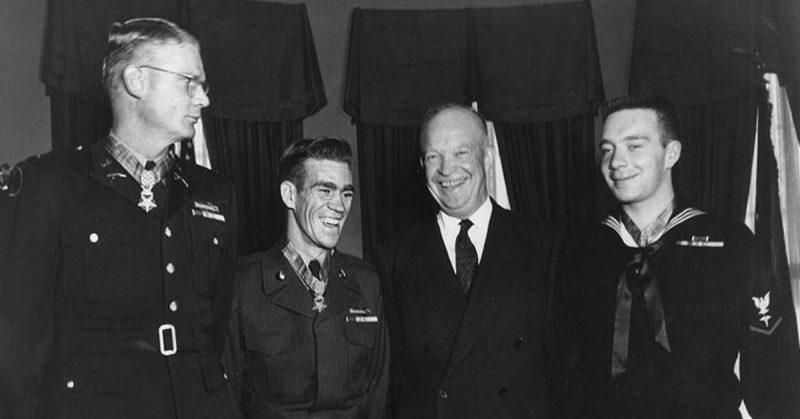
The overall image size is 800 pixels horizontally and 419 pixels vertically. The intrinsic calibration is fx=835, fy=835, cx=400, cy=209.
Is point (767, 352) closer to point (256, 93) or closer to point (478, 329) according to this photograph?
point (478, 329)

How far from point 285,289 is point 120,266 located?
756 mm

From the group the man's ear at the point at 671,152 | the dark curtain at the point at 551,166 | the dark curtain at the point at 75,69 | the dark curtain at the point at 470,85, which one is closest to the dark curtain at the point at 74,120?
the dark curtain at the point at 75,69

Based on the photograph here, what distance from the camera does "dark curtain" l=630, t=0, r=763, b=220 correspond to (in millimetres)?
5539

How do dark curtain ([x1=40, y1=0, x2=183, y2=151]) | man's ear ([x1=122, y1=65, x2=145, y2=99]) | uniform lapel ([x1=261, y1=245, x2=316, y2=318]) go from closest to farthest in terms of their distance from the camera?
man's ear ([x1=122, y1=65, x2=145, y2=99]), uniform lapel ([x1=261, y1=245, x2=316, y2=318]), dark curtain ([x1=40, y1=0, x2=183, y2=151])

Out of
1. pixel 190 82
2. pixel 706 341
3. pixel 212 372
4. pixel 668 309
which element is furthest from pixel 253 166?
pixel 706 341

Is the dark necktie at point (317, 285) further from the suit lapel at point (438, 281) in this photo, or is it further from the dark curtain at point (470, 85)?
the dark curtain at point (470, 85)

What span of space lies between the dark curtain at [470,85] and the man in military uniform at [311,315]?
9.17 ft

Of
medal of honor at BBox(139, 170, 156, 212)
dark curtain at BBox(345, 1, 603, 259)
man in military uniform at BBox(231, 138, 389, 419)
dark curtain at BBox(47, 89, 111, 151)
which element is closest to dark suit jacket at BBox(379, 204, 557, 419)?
man in military uniform at BBox(231, 138, 389, 419)

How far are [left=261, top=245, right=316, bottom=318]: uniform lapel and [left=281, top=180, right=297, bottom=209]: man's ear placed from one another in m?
0.23

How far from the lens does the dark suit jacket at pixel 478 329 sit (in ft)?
10.4

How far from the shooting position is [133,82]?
2568 mm

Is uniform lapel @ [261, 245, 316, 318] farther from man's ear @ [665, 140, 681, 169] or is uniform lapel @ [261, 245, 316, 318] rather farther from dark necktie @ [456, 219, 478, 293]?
man's ear @ [665, 140, 681, 169]

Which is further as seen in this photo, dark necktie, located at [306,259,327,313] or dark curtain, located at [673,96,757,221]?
dark curtain, located at [673,96,757,221]

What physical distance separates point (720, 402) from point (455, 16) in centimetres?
396
